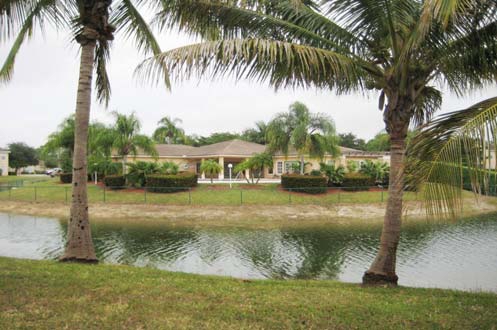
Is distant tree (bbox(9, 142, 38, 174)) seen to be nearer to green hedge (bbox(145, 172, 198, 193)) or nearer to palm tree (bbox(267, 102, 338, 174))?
green hedge (bbox(145, 172, 198, 193))

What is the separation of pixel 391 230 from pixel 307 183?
1893 cm

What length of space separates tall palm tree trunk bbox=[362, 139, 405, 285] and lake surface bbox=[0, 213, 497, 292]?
2.54m

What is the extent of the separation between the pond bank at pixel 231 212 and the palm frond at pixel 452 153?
48.8 feet

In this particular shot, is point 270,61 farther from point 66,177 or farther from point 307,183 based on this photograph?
point 66,177

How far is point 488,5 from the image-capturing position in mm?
5078

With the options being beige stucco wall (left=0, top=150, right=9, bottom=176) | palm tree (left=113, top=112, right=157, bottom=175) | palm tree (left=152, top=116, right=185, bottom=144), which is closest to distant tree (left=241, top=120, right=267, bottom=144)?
palm tree (left=152, top=116, right=185, bottom=144)

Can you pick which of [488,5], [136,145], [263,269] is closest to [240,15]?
[488,5]

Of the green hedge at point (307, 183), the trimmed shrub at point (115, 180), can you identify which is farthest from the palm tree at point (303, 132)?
the trimmed shrub at point (115, 180)

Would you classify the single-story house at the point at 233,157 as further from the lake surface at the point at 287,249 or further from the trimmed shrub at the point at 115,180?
the lake surface at the point at 287,249

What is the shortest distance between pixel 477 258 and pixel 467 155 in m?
9.24

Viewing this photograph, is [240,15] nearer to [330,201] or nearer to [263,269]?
[263,269]

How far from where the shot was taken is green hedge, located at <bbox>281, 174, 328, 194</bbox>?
25.2 metres

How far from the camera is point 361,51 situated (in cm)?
714

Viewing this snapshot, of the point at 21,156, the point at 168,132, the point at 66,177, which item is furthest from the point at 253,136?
the point at 21,156
